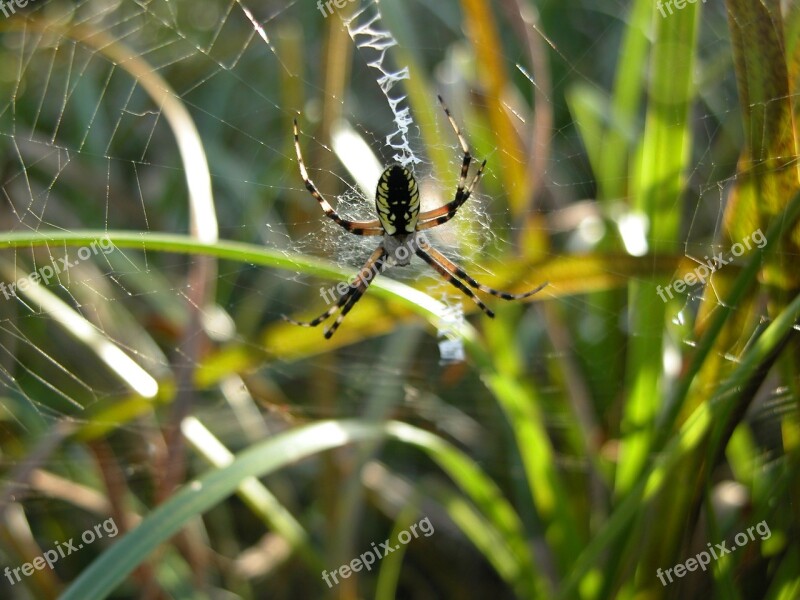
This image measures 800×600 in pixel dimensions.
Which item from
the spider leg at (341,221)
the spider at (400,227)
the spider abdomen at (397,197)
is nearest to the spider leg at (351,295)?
the spider at (400,227)

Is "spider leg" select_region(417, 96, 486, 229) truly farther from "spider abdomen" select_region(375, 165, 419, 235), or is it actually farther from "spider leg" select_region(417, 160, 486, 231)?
"spider abdomen" select_region(375, 165, 419, 235)

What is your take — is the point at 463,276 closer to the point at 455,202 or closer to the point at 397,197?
the point at 455,202

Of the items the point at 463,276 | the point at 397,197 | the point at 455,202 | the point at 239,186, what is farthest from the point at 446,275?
the point at 239,186

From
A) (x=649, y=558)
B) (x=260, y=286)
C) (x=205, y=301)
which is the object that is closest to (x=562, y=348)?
(x=649, y=558)

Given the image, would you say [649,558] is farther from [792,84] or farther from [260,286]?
[260,286]

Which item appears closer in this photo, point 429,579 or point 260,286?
point 429,579

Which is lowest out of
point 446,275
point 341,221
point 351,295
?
point 351,295

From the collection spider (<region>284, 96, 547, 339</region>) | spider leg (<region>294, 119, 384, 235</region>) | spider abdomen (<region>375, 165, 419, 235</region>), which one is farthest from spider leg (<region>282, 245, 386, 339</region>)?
spider abdomen (<region>375, 165, 419, 235</region>)
